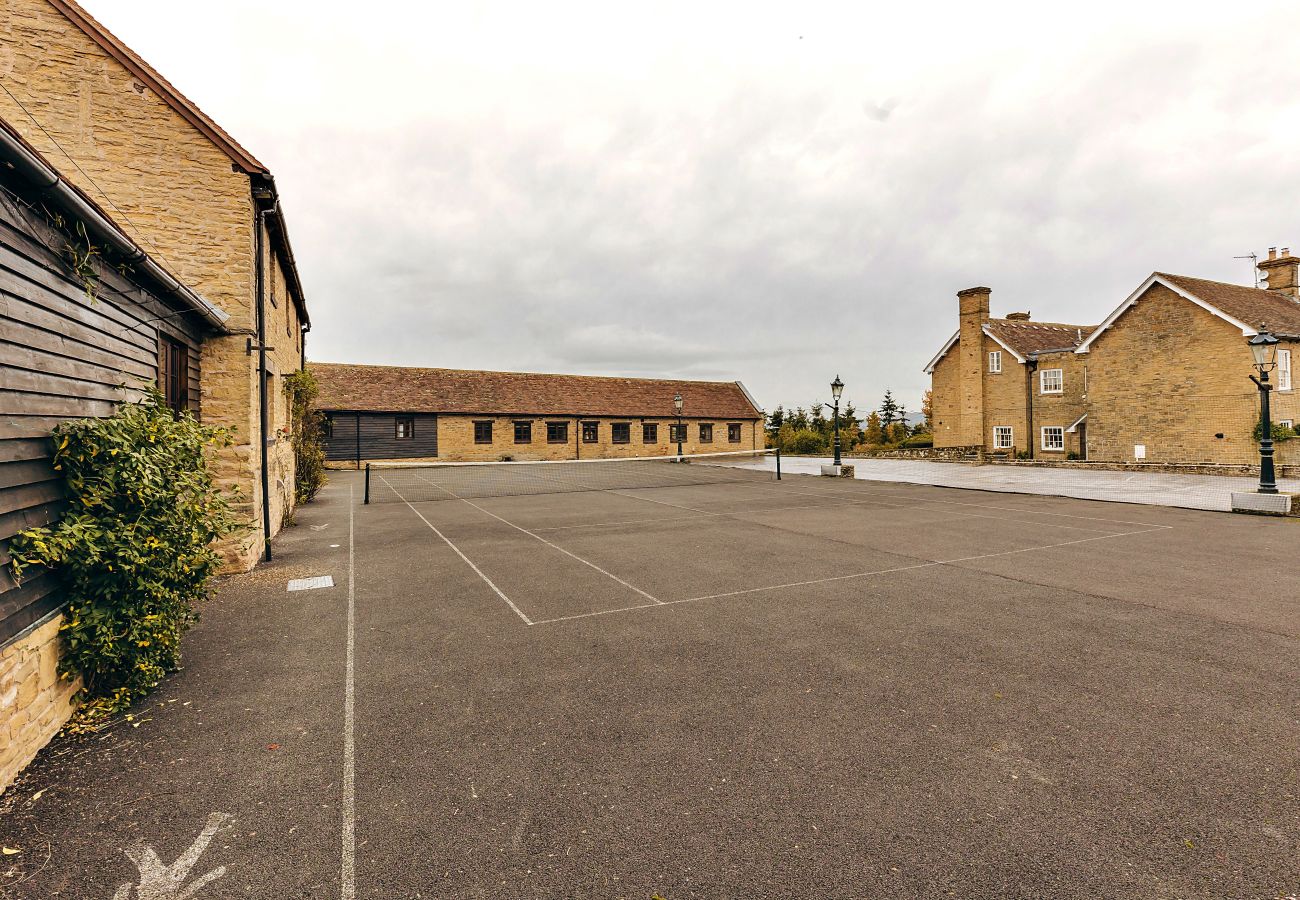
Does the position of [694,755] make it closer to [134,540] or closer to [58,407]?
[134,540]

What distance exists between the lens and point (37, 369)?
177 inches

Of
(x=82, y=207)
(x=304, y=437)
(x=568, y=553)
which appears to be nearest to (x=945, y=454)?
(x=568, y=553)

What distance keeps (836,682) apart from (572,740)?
2.31m

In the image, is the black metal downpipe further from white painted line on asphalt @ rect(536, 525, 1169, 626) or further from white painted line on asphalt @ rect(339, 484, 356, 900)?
white painted line on asphalt @ rect(536, 525, 1169, 626)

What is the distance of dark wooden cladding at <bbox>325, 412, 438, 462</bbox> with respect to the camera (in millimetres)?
36250

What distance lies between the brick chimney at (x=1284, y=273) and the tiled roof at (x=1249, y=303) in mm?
2751

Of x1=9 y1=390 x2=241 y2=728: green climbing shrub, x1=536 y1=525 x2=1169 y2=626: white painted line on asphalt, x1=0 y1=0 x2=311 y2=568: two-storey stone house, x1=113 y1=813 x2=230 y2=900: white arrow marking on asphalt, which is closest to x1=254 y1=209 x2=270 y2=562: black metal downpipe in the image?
x1=0 y1=0 x2=311 y2=568: two-storey stone house

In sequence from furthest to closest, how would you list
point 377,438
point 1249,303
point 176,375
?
point 377,438, point 1249,303, point 176,375

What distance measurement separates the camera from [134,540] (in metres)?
4.70

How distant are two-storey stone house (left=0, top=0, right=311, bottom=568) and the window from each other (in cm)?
67

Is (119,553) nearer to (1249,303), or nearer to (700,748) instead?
(700,748)

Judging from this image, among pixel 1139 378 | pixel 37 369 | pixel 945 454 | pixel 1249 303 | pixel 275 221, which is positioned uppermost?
pixel 1249 303

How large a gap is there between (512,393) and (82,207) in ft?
129

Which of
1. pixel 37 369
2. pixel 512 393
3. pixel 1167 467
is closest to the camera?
pixel 37 369
